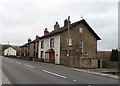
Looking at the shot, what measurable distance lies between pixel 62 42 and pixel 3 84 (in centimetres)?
2375

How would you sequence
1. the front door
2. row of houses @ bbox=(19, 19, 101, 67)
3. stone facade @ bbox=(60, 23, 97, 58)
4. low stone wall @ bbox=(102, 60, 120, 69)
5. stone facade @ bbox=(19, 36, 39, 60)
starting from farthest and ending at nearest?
stone facade @ bbox=(19, 36, 39, 60), the front door, stone facade @ bbox=(60, 23, 97, 58), row of houses @ bbox=(19, 19, 101, 67), low stone wall @ bbox=(102, 60, 120, 69)

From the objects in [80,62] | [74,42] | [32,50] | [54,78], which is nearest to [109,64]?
[80,62]

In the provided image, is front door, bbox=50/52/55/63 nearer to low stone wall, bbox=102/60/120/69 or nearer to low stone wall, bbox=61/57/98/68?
low stone wall, bbox=61/57/98/68

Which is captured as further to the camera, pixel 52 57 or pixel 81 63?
pixel 52 57

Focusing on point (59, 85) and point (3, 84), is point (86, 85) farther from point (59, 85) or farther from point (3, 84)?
point (3, 84)

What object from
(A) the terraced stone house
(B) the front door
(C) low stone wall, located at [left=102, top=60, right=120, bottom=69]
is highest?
(A) the terraced stone house

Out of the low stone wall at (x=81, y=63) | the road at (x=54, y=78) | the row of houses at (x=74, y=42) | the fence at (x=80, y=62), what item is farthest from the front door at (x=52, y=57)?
the road at (x=54, y=78)

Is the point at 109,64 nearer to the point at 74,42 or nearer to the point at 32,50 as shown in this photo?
the point at 74,42

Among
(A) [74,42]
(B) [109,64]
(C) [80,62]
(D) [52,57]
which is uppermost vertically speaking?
(A) [74,42]

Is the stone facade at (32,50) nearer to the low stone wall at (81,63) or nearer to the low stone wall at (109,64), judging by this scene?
the low stone wall at (81,63)

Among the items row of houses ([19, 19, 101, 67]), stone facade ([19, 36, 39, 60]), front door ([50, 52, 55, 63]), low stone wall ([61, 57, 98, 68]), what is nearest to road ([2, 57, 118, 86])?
low stone wall ([61, 57, 98, 68])

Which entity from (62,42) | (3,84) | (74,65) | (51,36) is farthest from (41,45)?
(3,84)

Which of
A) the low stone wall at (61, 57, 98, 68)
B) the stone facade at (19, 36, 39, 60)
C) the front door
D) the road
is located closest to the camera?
the road

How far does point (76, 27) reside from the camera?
35531 millimetres
